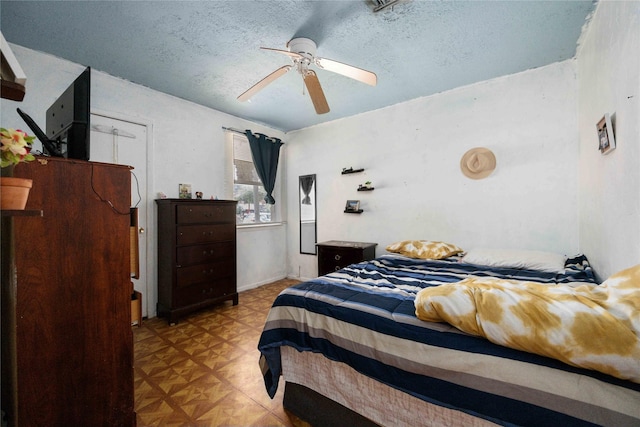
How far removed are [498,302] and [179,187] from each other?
3.33m

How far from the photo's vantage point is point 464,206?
2914 mm

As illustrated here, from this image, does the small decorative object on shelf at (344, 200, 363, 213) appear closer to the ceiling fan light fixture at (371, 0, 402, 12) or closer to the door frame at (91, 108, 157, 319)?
the ceiling fan light fixture at (371, 0, 402, 12)

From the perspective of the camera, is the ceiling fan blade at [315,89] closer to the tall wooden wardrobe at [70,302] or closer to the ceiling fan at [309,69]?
the ceiling fan at [309,69]

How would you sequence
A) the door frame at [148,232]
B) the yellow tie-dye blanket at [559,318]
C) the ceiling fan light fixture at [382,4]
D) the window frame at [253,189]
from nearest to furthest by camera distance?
the yellow tie-dye blanket at [559,318]
the ceiling fan light fixture at [382,4]
the door frame at [148,232]
the window frame at [253,189]

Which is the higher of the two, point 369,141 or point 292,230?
point 369,141

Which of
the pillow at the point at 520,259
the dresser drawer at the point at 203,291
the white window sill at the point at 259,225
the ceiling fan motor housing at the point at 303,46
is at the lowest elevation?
the dresser drawer at the point at 203,291

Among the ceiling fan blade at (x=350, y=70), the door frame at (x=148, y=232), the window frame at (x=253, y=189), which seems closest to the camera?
the ceiling fan blade at (x=350, y=70)

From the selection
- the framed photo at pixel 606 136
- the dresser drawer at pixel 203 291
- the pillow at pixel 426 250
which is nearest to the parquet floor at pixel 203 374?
the dresser drawer at pixel 203 291

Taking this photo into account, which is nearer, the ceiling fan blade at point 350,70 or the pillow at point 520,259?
the ceiling fan blade at point 350,70

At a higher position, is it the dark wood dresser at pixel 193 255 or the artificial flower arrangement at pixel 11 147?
the artificial flower arrangement at pixel 11 147

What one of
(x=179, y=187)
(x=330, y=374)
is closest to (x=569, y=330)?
(x=330, y=374)

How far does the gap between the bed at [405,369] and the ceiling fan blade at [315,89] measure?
1.45 metres

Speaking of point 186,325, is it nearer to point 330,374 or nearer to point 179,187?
point 179,187

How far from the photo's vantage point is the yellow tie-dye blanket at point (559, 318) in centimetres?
71
